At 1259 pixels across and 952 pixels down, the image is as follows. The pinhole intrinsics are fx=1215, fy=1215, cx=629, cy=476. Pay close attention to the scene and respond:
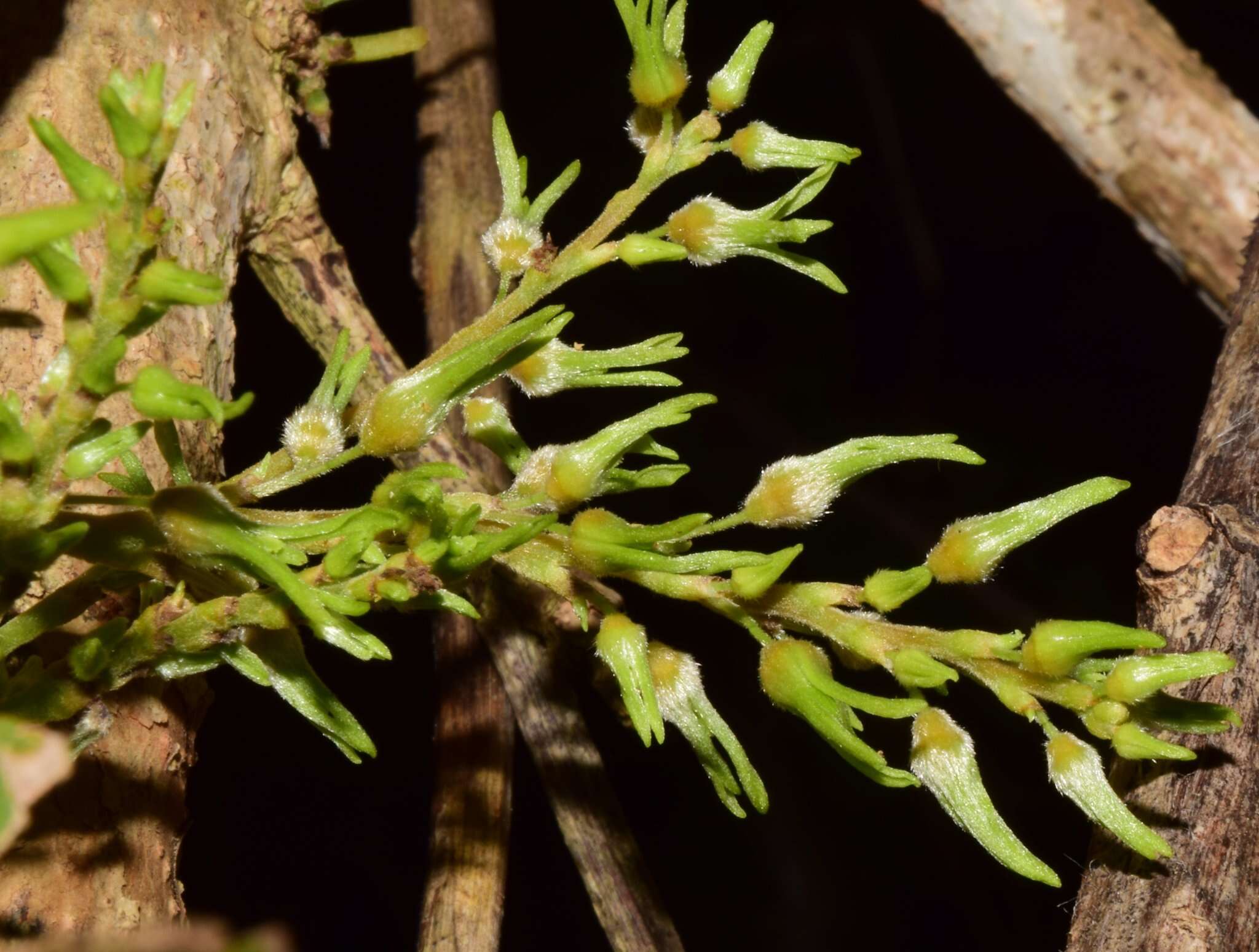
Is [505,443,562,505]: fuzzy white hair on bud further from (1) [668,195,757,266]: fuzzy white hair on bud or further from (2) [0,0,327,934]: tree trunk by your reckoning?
(2) [0,0,327,934]: tree trunk

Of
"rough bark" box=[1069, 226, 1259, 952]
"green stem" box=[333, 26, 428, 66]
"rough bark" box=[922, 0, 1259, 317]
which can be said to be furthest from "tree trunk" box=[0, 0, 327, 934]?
"rough bark" box=[922, 0, 1259, 317]

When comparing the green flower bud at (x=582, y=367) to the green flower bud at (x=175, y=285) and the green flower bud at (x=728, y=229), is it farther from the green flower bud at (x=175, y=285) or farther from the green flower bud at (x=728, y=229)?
the green flower bud at (x=175, y=285)

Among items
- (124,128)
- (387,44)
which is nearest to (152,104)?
(124,128)

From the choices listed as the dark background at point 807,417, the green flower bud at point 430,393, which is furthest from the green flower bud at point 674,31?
the dark background at point 807,417

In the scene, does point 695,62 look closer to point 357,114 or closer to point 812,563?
point 357,114

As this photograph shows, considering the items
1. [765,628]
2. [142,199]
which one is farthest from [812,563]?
[142,199]

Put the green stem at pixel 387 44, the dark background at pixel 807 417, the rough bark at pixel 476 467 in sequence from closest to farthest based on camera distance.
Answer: the rough bark at pixel 476 467 → the green stem at pixel 387 44 → the dark background at pixel 807 417

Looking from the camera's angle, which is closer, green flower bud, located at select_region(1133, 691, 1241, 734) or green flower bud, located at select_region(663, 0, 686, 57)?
green flower bud, located at select_region(1133, 691, 1241, 734)
